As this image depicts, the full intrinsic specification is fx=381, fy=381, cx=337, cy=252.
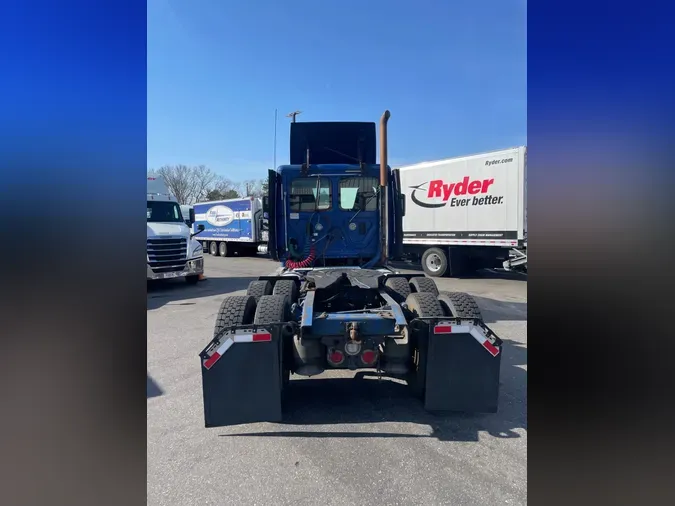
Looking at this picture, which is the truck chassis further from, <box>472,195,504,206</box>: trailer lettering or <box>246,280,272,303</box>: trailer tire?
<box>472,195,504,206</box>: trailer lettering

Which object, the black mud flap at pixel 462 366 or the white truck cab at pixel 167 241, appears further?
the white truck cab at pixel 167 241

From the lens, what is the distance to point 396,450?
2984 millimetres

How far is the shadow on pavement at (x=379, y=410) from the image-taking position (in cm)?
327

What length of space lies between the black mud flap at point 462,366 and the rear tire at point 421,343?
0.10 m

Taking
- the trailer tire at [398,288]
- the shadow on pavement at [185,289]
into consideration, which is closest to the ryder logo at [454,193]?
the shadow on pavement at [185,289]

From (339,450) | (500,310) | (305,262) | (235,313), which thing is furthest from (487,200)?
(339,450)

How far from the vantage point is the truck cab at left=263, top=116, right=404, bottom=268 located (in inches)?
232

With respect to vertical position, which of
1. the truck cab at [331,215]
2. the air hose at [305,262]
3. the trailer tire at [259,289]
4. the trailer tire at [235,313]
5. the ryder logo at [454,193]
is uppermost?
the ryder logo at [454,193]

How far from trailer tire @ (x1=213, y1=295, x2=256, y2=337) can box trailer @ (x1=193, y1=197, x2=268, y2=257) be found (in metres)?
17.1

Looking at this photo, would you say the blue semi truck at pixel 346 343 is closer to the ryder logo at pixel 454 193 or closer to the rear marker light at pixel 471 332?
the rear marker light at pixel 471 332
